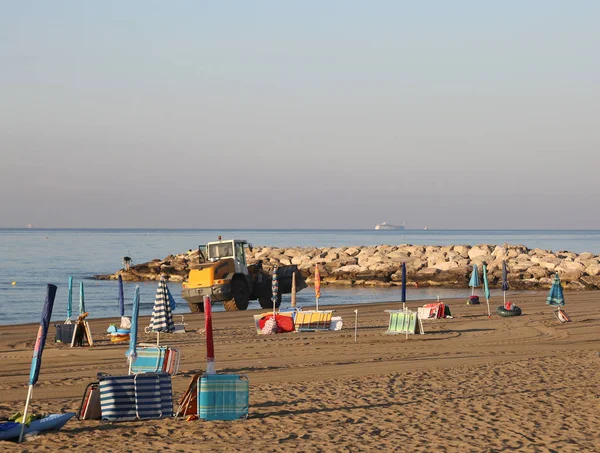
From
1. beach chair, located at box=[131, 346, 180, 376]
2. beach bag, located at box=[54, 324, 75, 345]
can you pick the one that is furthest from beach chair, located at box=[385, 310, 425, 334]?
beach chair, located at box=[131, 346, 180, 376]

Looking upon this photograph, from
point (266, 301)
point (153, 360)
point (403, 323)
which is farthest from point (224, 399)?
point (266, 301)

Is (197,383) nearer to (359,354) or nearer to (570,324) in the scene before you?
(359,354)

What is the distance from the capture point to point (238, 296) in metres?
30.0

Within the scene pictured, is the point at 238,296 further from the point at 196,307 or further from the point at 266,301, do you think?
the point at 196,307

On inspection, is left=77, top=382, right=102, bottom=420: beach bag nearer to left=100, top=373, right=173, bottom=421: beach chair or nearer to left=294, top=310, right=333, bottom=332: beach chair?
left=100, top=373, right=173, bottom=421: beach chair

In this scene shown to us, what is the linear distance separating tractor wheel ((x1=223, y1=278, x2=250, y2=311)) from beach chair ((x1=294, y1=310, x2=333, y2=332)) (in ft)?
24.0

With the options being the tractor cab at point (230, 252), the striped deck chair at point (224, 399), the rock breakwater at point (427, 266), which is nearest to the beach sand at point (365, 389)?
the striped deck chair at point (224, 399)

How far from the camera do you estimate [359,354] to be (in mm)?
17969

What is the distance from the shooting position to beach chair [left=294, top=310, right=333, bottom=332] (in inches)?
893

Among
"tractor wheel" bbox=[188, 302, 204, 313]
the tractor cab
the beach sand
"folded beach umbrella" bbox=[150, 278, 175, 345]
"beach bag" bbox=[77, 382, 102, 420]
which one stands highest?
the tractor cab

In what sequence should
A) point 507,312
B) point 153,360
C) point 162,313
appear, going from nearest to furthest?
1. point 153,360
2. point 162,313
3. point 507,312

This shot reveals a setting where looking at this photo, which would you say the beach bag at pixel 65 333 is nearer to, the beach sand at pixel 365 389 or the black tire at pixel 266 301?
the beach sand at pixel 365 389

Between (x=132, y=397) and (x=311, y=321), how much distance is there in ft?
39.1

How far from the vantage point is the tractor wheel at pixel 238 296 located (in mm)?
29812
